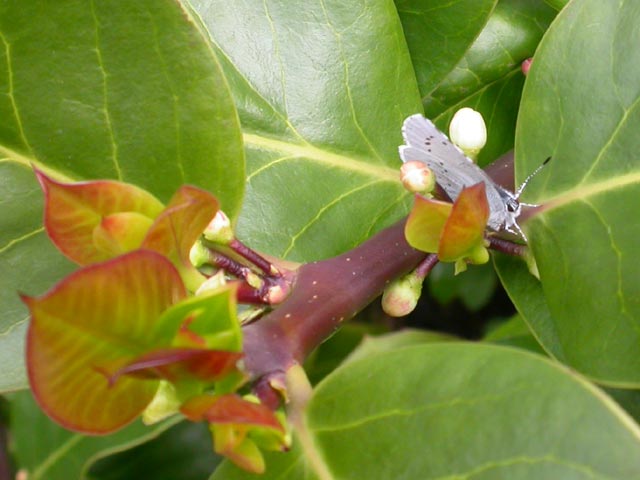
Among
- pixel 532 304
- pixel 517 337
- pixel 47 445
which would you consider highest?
pixel 532 304

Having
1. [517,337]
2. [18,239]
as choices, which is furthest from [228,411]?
[517,337]

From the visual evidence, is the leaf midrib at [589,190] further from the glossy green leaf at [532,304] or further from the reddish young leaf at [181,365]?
the reddish young leaf at [181,365]

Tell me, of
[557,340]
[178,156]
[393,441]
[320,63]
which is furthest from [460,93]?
[393,441]

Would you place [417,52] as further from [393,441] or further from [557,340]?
[393,441]

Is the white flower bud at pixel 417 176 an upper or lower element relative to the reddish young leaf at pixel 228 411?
upper

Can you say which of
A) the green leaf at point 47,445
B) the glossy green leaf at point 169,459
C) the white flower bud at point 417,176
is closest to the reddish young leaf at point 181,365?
the white flower bud at point 417,176

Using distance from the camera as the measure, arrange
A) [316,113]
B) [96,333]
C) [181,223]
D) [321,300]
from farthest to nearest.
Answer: [316,113] → [321,300] → [181,223] → [96,333]

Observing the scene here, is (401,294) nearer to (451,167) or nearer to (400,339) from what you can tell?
(451,167)

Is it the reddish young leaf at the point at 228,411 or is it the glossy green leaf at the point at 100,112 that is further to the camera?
the glossy green leaf at the point at 100,112

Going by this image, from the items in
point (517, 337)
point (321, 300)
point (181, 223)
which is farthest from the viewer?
point (517, 337)
